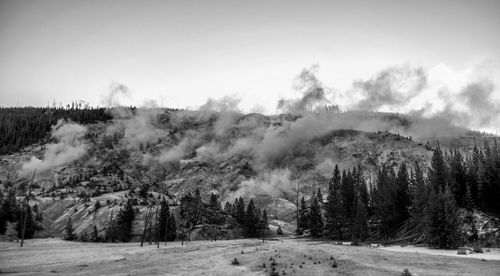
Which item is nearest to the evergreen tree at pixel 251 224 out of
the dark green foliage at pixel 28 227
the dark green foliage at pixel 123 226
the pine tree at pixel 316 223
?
the pine tree at pixel 316 223

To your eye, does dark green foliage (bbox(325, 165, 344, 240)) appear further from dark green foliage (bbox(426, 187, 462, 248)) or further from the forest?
dark green foliage (bbox(426, 187, 462, 248))

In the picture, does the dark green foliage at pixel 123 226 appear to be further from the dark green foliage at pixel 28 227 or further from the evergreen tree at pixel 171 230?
the dark green foliage at pixel 28 227

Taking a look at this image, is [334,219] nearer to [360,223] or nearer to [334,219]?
[334,219]

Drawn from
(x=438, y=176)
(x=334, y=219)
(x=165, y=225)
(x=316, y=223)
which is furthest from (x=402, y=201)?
(x=165, y=225)

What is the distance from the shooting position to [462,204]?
101m

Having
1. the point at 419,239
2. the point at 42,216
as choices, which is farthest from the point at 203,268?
the point at 42,216

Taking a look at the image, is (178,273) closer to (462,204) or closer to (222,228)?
(462,204)

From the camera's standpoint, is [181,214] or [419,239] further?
[181,214]

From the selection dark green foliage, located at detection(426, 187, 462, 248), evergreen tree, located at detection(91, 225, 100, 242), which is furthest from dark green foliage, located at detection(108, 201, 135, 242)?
dark green foliage, located at detection(426, 187, 462, 248)

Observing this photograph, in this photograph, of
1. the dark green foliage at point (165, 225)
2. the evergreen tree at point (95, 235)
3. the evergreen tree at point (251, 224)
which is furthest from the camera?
the evergreen tree at point (251, 224)

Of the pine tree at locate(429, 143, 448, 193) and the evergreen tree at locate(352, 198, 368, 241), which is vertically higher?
the pine tree at locate(429, 143, 448, 193)

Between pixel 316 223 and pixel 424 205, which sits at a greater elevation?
pixel 424 205

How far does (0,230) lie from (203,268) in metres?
102

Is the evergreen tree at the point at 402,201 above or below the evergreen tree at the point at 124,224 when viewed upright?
above
